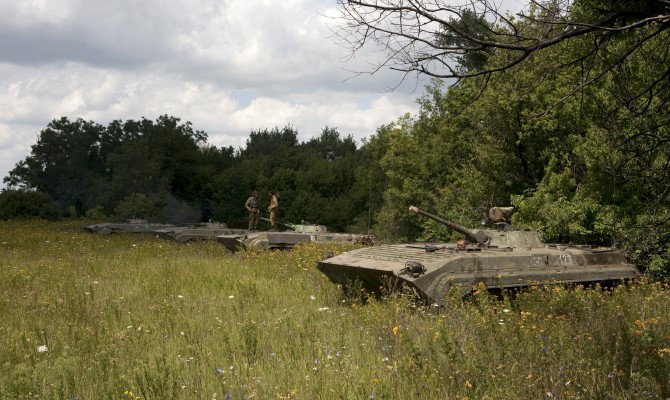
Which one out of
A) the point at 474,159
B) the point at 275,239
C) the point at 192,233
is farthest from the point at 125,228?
the point at 474,159

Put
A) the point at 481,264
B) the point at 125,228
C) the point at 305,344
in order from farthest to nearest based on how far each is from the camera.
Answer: the point at 125,228 → the point at 481,264 → the point at 305,344

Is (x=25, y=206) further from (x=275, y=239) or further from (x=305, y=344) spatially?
(x=305, y=344)

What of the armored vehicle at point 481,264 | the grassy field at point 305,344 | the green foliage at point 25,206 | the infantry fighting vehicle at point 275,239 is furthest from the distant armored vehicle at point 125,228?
the armored vehicle at point 481,264

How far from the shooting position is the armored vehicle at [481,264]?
902cm

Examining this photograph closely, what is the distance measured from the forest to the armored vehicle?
46.6 inches

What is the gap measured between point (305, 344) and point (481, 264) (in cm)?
381

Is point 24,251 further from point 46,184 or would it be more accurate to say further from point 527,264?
point 46,184

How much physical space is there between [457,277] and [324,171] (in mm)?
46697

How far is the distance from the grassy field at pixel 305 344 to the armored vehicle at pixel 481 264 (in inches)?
16.4

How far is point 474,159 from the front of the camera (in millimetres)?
25969

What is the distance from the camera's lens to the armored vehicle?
9016 mm

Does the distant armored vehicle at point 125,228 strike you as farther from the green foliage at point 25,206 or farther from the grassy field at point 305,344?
the grassy field at point 305,344

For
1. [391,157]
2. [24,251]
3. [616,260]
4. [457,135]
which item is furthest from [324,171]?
[616,260]

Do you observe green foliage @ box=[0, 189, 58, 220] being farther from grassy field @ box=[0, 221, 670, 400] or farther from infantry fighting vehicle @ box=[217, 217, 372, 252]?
grassy field @ box=[0, 221, 670, 400]
